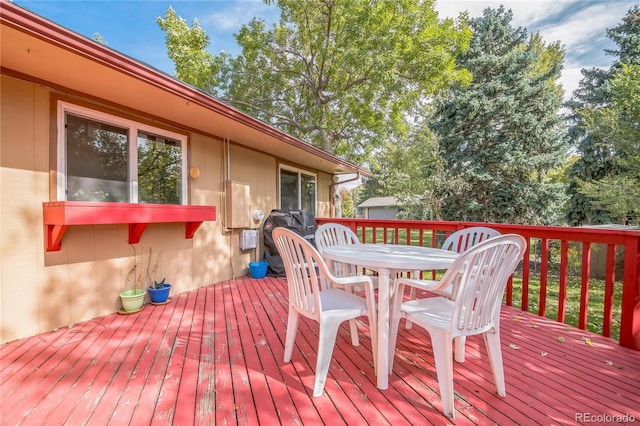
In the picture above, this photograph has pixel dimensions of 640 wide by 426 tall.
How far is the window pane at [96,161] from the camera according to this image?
2.64m

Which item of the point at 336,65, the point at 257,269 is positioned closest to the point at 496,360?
the point at 257,269

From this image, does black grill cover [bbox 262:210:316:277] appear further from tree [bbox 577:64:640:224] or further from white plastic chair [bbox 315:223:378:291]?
tree [bbox 577:64:640:224]

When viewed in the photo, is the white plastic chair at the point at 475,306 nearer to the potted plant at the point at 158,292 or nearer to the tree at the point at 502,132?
the potted plant at the point at 158,292

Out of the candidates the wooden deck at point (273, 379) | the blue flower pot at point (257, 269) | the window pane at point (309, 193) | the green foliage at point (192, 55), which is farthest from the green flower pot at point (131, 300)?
the green foliage at point (192, 55)

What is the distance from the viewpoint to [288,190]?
5.93m

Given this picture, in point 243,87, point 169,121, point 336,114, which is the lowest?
point 169,121

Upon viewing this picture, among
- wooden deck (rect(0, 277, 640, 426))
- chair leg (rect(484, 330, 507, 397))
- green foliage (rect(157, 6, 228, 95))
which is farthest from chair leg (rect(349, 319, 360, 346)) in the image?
green foliage (rect(157, 6, 228, 95))

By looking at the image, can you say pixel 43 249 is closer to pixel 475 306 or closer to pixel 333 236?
pixel 333 236

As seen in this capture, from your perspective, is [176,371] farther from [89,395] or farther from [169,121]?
[169,121]

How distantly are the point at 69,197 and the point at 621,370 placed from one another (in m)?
4.63

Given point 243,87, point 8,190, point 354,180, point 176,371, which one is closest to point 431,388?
point 176,371

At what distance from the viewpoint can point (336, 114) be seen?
32.3 ft

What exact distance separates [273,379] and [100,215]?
2.05 meters

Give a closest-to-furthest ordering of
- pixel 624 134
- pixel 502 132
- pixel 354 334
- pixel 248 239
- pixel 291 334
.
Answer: pixel 291 334 < pixel 354 334 < pixel 248 239 < pixel 624 134 < pixel 502 132
